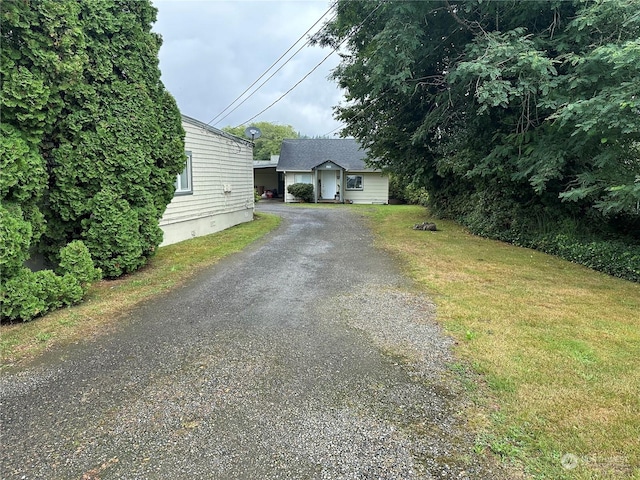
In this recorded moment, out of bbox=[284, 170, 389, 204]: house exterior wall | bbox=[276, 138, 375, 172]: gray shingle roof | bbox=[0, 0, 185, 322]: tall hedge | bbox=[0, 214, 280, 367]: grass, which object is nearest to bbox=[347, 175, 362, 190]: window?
bbox=[284, 170, 389, 204]: house exterior wall

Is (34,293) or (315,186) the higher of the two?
(315,186)

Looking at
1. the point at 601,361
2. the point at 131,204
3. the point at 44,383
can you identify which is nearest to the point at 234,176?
the point at 131,204

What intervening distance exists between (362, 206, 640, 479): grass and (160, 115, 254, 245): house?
5.93m

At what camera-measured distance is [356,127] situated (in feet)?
45.5

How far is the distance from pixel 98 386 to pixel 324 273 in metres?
4.11

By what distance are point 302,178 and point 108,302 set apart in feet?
68.5

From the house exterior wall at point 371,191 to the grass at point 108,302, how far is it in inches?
652

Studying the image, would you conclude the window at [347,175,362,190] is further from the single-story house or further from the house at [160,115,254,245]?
the house at [160,115,254,245]

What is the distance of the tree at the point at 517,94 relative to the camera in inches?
230

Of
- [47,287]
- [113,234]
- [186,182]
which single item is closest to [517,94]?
[113,234]

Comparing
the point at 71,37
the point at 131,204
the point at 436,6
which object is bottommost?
the point at 131,204

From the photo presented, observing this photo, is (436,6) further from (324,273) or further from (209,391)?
(209,391)

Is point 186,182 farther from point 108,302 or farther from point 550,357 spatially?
point 550,357

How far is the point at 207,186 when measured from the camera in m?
10.8
